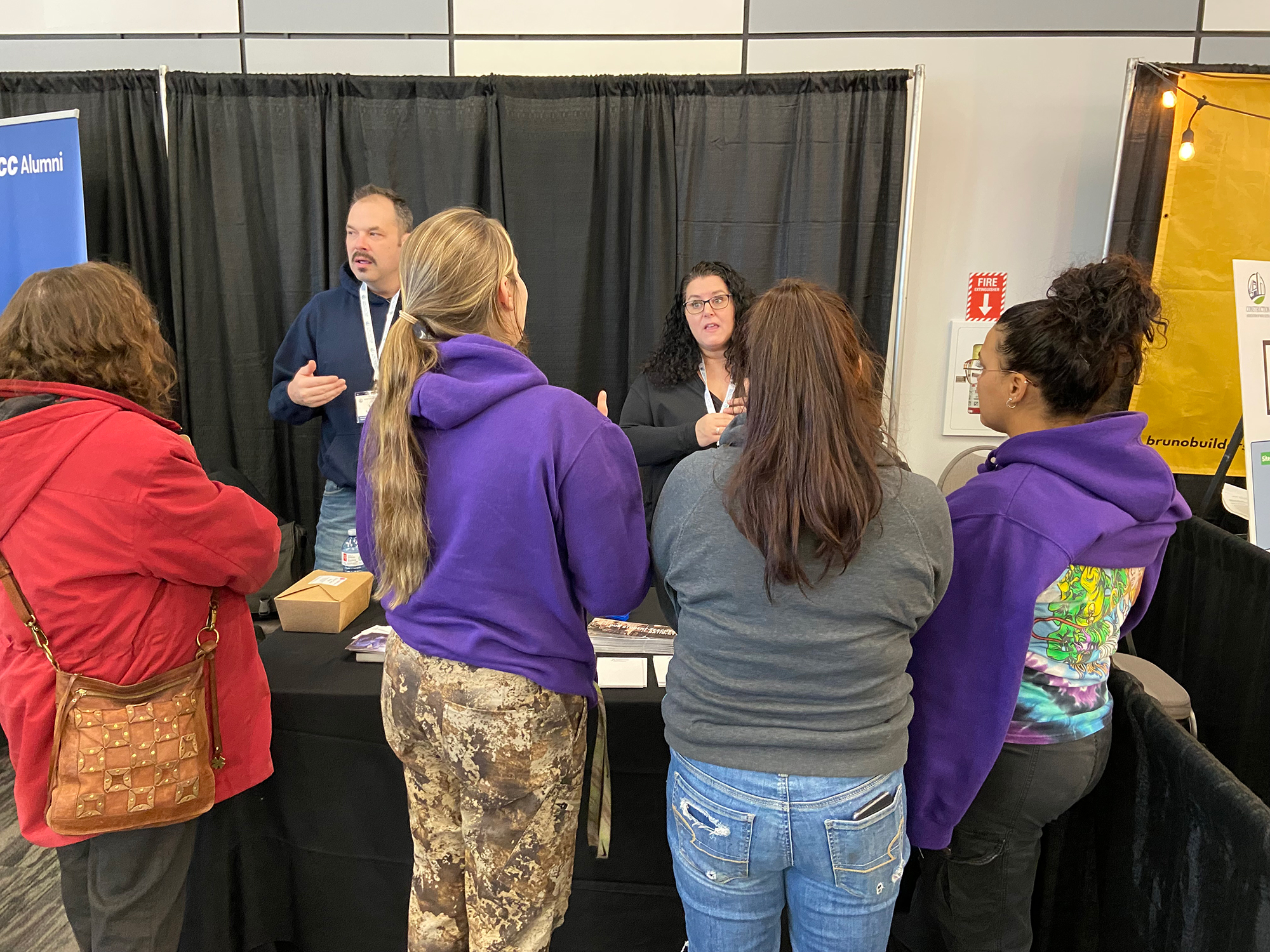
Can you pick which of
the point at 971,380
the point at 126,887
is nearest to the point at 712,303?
the point at 971,380

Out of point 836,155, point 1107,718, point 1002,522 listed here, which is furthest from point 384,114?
point 1107,718

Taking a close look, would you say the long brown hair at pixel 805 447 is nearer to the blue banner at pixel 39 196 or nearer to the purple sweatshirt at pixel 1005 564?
the purple sweatshirt at pixel 1005 564

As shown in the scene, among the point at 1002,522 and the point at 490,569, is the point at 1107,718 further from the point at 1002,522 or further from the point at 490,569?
the point at 490,569

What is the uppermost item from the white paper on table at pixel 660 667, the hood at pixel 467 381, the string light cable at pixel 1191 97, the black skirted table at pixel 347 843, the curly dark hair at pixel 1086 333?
the string light cable at pixel 1191 97

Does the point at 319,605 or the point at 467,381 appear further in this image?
the point at 319,605

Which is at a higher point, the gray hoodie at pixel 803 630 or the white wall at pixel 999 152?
the white wall at pixel 999 152

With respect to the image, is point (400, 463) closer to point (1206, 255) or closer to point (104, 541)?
point (104, 541)

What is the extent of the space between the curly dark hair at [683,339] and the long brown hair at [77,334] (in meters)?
1.46

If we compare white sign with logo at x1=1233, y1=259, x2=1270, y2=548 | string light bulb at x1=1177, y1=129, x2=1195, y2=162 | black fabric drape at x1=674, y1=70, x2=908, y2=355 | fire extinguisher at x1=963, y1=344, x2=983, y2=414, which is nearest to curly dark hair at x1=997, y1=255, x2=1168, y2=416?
white sign with logo at x1=1233, y1=259, x2=1270, y2=548

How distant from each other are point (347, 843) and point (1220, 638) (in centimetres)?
232

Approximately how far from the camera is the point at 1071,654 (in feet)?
4.06

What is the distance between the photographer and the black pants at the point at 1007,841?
4.16ft

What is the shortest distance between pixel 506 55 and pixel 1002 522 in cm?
274

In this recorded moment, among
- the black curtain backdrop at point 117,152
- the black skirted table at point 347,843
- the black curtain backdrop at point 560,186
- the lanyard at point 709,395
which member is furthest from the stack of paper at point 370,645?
the black curtain backdrop at point 117,152
